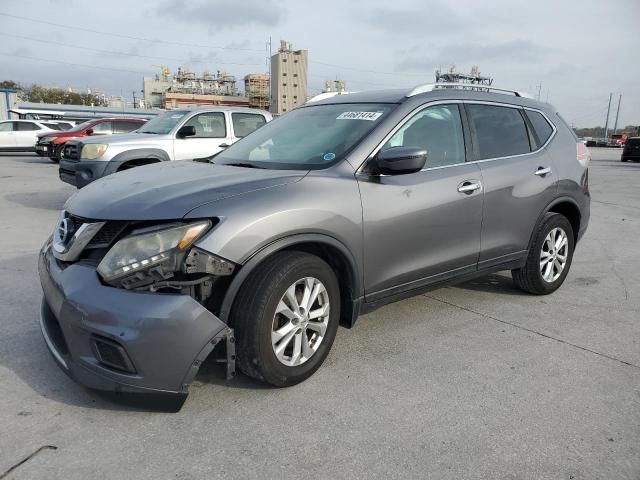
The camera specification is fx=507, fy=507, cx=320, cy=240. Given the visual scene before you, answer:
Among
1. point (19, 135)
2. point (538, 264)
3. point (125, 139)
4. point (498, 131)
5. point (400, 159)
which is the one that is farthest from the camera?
point (19, 135)

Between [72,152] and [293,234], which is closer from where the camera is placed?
[293,234]

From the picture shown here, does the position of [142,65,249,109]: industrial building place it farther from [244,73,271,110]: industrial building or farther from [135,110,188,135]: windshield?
[135,110,188,135]: windshield

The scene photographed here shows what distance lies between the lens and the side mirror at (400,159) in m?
2.99

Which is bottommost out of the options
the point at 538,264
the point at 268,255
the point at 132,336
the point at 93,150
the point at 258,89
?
the point at 538,264

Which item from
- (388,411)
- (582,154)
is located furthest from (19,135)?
(388,411)

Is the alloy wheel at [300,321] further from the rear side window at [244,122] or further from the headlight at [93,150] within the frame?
the rear side window at [244,122]

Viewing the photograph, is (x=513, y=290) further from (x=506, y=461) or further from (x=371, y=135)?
(x=506, y=461)

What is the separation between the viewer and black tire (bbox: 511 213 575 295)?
4.34 m

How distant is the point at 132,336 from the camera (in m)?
2.30

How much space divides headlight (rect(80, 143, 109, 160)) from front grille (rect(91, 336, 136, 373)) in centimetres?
632

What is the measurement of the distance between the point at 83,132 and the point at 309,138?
647 inches

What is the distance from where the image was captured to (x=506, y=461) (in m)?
2.30

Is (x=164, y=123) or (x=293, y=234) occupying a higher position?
(x=164, y=123)

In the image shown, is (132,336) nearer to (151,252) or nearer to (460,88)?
(151,252)
